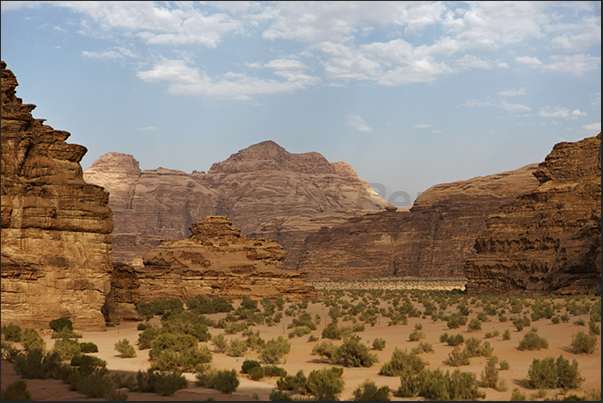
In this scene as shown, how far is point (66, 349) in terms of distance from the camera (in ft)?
52.7

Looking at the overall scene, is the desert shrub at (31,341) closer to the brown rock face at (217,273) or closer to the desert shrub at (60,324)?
the desert shrub at (60,324)

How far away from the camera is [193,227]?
46.0 metres

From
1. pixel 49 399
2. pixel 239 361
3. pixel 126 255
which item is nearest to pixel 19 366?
pixel 49 399

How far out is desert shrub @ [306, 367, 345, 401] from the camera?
1233cm

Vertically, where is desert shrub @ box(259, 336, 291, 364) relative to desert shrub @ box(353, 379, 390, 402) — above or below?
below

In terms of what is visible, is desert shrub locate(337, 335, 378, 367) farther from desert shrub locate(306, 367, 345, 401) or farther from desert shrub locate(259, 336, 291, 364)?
desert shrub locate(306, 367, 345, 401)

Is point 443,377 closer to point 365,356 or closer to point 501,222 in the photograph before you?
point 365,356

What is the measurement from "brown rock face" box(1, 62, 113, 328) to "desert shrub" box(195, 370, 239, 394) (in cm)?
872

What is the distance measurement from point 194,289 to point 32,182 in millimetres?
20545

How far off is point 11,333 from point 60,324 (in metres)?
2.20

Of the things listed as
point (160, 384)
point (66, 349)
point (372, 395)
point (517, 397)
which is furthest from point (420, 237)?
point (160, 384)

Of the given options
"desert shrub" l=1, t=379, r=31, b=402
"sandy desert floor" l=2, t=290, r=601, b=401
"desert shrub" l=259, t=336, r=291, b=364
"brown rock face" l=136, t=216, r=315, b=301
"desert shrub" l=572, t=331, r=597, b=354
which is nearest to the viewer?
"desert shrub" l=1, t=379, r=31, b=402

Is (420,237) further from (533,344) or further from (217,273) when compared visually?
(533,344)

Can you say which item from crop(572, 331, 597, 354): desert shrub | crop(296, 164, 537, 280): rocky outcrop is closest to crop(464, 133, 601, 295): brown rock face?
crop(572, 331, 597, 354): desert shrub
